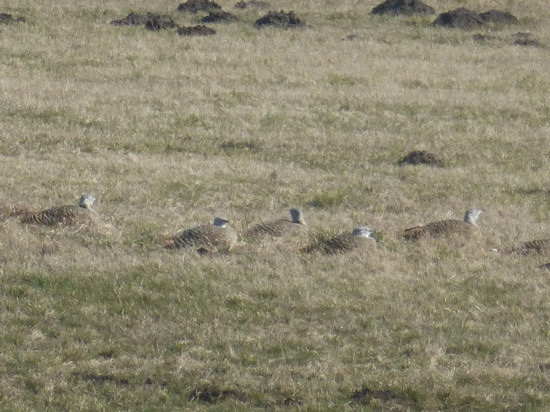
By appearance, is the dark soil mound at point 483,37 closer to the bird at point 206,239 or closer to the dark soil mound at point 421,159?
the dark soil mound at point 421,159

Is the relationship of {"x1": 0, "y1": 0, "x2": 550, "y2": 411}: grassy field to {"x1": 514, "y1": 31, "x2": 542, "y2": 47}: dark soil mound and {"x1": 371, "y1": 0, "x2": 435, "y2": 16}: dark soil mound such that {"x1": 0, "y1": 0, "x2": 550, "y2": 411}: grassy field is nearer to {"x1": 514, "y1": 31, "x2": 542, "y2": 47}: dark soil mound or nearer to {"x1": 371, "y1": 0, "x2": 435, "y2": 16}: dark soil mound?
{"x1": 514, "y1": 31, "x2": 542, "y2": 47}: dark soil mound

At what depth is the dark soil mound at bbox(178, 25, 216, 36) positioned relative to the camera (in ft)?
78.0

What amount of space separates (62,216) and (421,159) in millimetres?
6644

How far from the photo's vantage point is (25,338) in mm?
7016

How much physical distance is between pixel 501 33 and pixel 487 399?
20.8m

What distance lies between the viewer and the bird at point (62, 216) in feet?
32.5

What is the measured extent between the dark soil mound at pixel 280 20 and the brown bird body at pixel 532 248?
53.2 feet

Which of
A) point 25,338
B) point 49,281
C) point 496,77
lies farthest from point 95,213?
point 496,77

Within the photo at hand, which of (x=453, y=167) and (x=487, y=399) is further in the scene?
(x=453, y=167)

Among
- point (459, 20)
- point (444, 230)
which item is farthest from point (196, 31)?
point (444, 230)

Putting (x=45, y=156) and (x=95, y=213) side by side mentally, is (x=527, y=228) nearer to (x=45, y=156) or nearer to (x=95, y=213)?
(x=95, y=213)

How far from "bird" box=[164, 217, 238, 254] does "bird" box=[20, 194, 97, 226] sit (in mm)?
956

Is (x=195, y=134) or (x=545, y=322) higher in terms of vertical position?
(x=545, y=322)

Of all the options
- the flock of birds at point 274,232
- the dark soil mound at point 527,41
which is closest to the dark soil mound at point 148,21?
the dark soil mound at point 527,41
